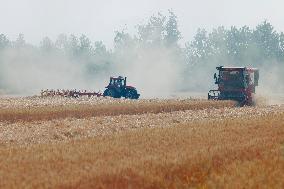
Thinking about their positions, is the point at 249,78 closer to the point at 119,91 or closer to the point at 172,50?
the point at 119,91

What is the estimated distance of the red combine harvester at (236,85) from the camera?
41562mm

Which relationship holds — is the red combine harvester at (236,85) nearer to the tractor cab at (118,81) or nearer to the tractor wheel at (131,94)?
the tractor wheel at (131,94)

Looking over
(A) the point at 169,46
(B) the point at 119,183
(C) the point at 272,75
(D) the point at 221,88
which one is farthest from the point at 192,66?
(B) the point at 119,183

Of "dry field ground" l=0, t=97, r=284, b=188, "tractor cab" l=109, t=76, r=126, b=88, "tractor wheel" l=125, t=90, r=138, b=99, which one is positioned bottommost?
"dry field ground" l=0, t=97, r=284, b=188

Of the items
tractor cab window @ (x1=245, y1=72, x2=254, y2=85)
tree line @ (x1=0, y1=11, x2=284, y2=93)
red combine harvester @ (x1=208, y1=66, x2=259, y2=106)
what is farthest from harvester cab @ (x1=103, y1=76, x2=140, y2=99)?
tree line @ (x1=0, y1=11, x2=284, y2=93)

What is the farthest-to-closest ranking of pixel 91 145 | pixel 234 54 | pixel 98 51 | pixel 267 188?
pixel 98 51
pixel 234 54
pixel 91 145
pixel 267 188

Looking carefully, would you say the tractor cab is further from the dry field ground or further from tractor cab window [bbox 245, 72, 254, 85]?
the dry field ground

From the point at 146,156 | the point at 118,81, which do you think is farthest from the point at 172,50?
the point at 146,156

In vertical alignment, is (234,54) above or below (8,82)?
above

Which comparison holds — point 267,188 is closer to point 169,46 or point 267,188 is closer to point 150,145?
point 150,145

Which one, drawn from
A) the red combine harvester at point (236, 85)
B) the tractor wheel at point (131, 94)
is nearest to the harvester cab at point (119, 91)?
the tractor wheel at point (131, 94)

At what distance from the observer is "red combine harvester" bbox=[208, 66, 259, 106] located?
41562 millimetres

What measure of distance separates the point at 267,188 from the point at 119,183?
3179 millimetres

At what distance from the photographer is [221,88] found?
140 feet
